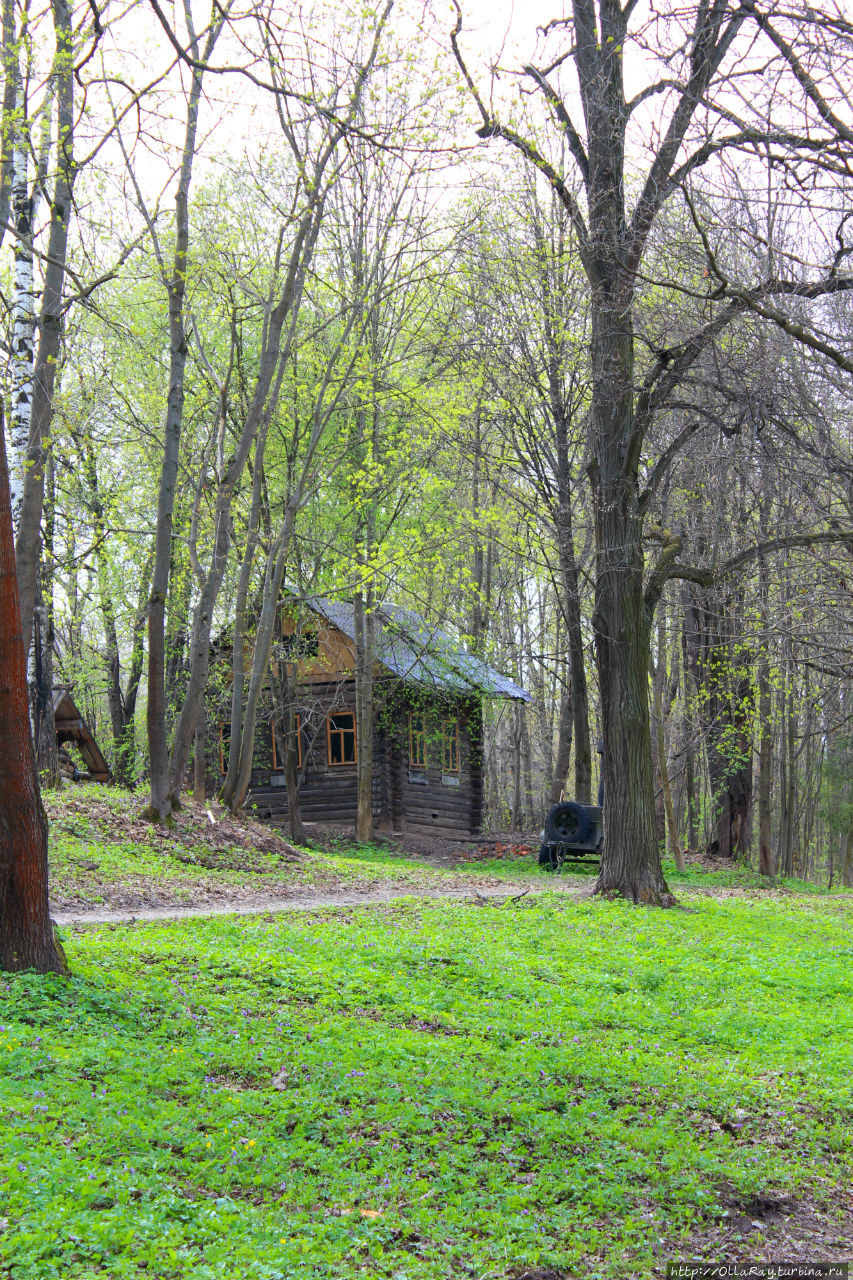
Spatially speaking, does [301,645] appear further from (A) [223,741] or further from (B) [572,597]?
(B) [572,597]

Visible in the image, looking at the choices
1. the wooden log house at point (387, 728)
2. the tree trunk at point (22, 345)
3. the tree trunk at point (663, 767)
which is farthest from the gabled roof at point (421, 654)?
the tree trunk at point (22, 345)

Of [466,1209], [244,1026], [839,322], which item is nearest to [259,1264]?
[466,1209]

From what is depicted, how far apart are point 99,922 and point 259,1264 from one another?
7.12 metres

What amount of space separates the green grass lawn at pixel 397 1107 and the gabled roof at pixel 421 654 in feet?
53.4

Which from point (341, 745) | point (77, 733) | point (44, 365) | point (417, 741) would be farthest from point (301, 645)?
point (44, 365)

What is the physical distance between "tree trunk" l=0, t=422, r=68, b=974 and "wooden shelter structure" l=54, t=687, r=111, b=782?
595 inches

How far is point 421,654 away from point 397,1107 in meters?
19.6

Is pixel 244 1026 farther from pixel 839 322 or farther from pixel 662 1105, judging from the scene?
pixel 839 322

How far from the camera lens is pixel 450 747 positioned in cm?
2936

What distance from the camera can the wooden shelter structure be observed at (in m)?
22.0

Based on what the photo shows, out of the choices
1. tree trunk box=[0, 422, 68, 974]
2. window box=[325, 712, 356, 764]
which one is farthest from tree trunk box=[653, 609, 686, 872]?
tree trunk box=[0, 422, 68, 974]

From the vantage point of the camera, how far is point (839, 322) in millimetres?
9508

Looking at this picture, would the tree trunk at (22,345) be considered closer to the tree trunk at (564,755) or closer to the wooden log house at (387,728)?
the wooden log house at (387,728)

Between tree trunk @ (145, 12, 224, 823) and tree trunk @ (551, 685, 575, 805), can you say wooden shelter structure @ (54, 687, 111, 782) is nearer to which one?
tree trunk @ (145, 12, 224, 823)
